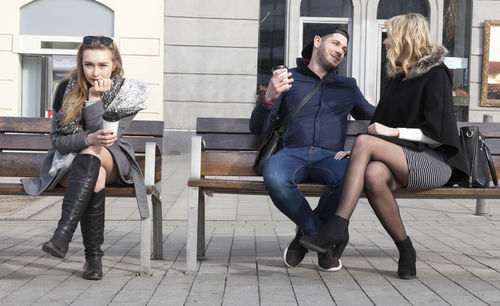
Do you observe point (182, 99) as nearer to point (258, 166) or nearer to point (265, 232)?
point (265, 232)

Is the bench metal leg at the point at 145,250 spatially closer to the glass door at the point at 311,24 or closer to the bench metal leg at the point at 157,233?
the bench metal leg at the point at 157,233

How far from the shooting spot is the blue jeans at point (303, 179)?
489 cm

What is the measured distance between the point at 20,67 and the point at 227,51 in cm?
410

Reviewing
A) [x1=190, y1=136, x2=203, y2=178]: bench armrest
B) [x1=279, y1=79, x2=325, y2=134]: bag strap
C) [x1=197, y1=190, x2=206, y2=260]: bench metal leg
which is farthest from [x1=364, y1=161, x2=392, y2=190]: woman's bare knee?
[x1=197, y1=190, x2=206, y2=260]: bench metal leg

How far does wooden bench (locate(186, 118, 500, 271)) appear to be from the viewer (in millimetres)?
4965

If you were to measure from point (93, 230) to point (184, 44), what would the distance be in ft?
36.7

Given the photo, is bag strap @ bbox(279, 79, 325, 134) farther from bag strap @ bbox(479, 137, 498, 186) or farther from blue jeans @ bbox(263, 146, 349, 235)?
bag strap @ bbox(479, 137, 498, 186)

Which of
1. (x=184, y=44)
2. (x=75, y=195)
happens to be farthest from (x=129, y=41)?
(x=75, y=195)

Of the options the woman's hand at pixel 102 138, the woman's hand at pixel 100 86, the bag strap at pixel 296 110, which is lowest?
the woman's hand at pixel 102 138

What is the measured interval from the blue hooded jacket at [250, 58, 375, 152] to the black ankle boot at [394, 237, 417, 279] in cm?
86

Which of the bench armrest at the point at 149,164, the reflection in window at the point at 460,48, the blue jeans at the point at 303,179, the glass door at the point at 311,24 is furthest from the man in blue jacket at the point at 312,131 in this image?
the reflection in window at the point at 460,48

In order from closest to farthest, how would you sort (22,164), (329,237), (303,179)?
(329,237)
(303,179)
(22,164)

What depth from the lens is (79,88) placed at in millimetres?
5008

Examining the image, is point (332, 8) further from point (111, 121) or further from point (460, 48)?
point (111, 121)
